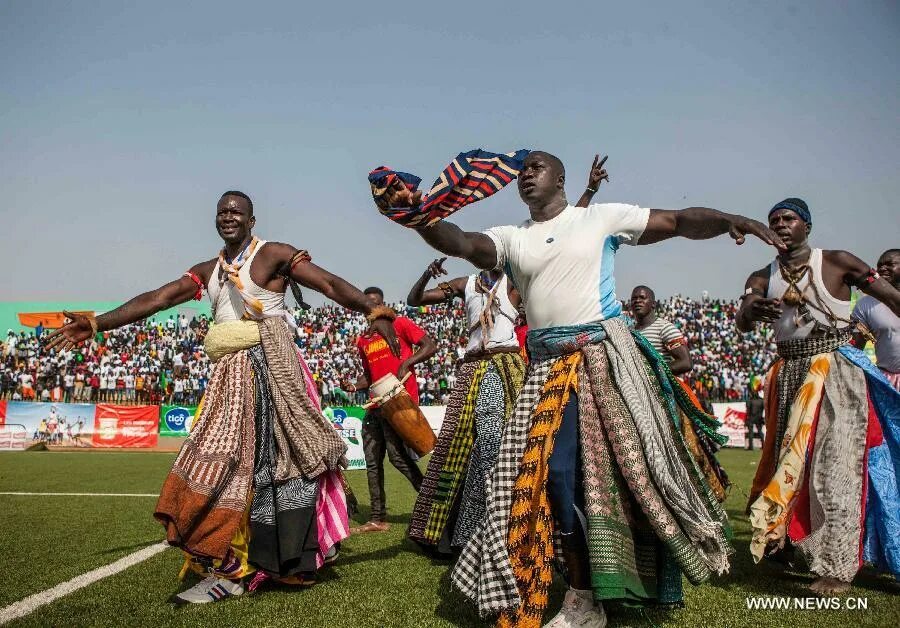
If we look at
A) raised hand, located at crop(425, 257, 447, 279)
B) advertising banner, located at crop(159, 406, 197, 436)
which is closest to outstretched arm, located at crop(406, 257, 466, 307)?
raised hand, located at crop(425, 257, 447, 279)

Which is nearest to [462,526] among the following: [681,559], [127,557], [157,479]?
[681,559]

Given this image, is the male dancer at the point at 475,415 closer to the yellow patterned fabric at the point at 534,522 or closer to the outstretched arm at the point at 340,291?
the outstretched arm at the point at 340,291

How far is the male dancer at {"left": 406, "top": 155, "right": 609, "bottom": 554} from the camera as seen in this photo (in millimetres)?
5312

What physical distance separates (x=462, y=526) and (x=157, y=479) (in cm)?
828

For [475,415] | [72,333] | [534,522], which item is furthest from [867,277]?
[72,333]

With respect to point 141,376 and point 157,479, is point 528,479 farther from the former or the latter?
point 141,376

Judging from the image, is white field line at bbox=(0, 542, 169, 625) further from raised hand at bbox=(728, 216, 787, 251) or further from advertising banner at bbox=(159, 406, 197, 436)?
advertising banner at bbox=(159, 406, 197, 436)

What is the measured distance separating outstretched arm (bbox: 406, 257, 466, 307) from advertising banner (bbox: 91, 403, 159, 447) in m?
16.9

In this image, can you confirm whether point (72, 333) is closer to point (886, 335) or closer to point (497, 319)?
point (497, 319)

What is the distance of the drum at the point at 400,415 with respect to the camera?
267 inches

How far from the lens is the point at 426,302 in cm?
724

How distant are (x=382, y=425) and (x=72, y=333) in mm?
3244

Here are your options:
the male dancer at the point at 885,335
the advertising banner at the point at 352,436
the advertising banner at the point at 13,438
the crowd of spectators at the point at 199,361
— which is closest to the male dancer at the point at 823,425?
the male dancer at the point at 885,335

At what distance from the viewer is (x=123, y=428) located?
850 inches
